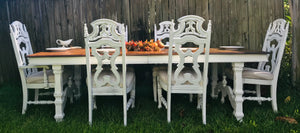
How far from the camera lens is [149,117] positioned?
2.39 metres

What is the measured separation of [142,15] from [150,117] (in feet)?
6.21

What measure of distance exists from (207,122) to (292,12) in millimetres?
2217

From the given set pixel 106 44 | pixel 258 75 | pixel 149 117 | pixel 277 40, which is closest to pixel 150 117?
pixel 149 117

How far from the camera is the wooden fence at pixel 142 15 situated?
11.8 feet

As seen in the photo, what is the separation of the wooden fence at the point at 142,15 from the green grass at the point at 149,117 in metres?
1.13

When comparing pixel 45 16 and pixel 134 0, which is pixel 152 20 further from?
pixel 45 16

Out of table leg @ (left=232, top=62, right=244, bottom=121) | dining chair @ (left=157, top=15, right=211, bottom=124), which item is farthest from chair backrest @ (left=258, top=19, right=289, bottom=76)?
dining chair @ (left=157, top=15, right=211, bottom=124)

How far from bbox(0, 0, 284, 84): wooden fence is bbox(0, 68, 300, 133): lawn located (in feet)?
3.67

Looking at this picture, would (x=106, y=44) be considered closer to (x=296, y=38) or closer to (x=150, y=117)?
(x=150, y=117)

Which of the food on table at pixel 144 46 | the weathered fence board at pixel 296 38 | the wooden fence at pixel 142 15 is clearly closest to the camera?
the food on table at pixel 144 46

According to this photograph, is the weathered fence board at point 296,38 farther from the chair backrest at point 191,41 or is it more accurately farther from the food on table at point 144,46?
the food on table at point 144,46

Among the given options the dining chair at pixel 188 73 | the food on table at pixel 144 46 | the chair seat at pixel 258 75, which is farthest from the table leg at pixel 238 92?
the food on table at pixel 144 46

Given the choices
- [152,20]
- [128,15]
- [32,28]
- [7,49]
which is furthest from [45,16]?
[152,20]

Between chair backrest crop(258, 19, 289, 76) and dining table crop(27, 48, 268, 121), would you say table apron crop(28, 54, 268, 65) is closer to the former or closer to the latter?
dining table crop(27, 48, 268, 121)
